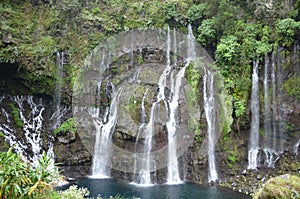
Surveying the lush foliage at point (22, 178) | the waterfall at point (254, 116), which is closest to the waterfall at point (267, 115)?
the waterfall at point (254, 116)

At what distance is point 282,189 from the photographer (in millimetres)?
6812

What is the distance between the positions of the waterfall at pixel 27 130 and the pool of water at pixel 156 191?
2.86 meters

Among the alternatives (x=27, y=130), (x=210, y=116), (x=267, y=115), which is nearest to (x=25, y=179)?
(x=27, y=130)

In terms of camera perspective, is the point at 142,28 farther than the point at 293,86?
Yes

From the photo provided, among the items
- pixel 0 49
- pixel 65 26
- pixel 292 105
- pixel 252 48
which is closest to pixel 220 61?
pixel 252 48

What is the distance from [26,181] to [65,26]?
48.4ft

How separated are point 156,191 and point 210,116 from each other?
513 cm

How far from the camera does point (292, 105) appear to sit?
645 inches

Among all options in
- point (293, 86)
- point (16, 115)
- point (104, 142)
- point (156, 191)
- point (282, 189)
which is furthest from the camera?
point (16, 115)

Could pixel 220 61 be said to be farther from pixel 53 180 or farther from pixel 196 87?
pixel 53 180

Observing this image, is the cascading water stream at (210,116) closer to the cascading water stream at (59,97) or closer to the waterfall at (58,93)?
the cascading water stream at (59,97)

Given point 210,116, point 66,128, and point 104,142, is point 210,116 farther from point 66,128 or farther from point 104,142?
point 66,128

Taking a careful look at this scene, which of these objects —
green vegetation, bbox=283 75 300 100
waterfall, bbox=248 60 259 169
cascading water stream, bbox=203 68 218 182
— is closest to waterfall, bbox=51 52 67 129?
cascading water stream, bbox=203 68 218 182

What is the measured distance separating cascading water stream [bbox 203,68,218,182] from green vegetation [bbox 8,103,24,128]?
1021 cm
